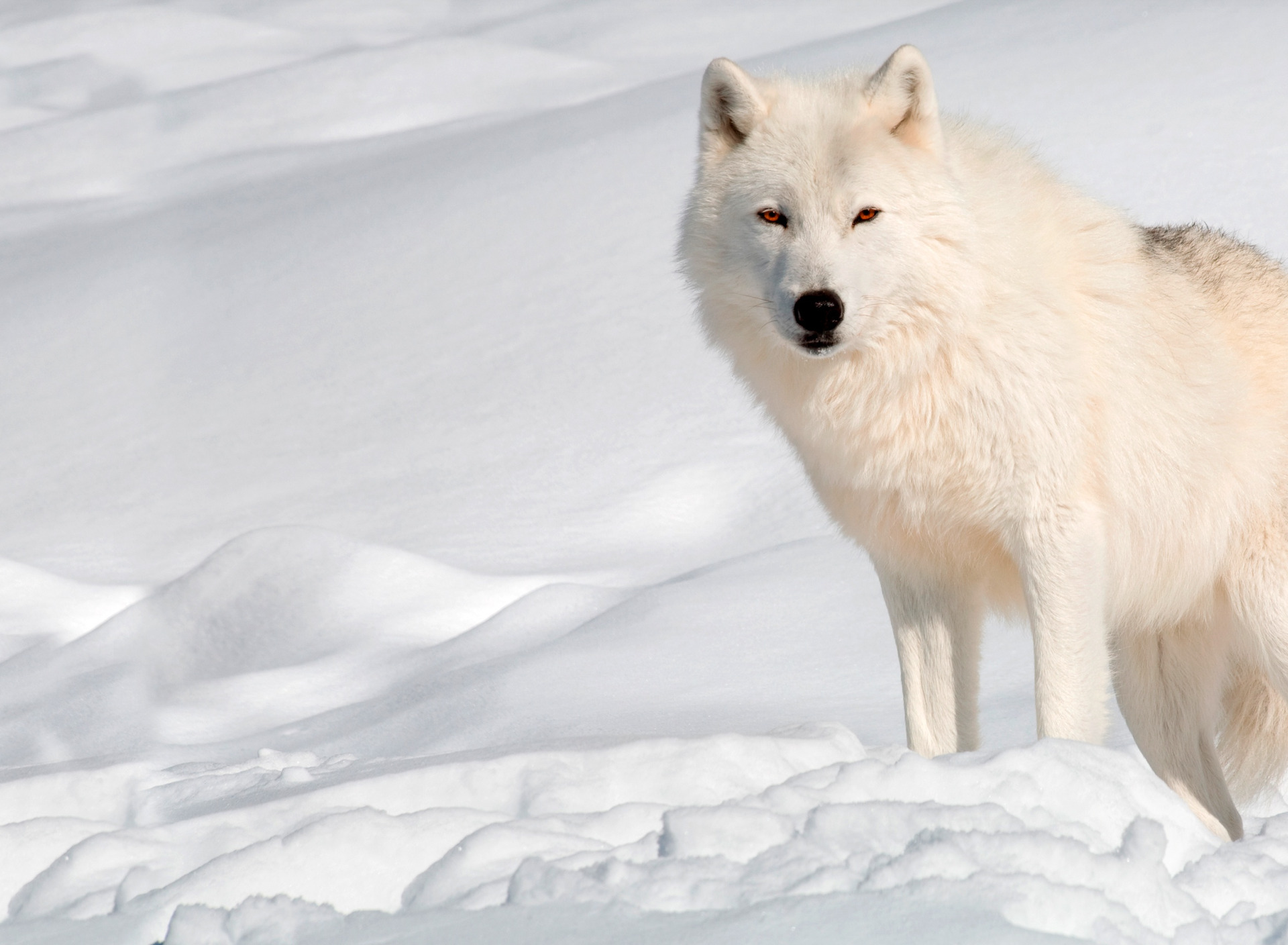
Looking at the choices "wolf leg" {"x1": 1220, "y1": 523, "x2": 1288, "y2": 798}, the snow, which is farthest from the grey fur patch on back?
the snow

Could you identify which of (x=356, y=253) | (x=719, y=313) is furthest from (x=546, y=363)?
(x=719, y=313)

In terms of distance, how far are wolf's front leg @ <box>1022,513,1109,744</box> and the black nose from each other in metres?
0.69

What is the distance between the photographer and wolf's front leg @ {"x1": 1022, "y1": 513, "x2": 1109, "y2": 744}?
10.1 ft

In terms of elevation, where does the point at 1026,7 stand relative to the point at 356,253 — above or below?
above

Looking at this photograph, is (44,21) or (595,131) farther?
(44,21)

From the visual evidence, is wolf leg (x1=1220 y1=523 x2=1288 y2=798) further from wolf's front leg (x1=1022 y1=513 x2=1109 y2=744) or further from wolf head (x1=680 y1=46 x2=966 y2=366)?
wolf head (x1=680 y1=46 x2=966 y2=366)

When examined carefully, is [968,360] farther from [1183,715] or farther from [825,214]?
[1183,715]

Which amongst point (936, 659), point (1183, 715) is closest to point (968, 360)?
point (936, 659)

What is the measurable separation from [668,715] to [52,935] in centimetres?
236

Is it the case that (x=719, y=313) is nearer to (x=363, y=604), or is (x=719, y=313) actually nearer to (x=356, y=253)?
(x=363, y=604)

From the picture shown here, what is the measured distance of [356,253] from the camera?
30.8 feet

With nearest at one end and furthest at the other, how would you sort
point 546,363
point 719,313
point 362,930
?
1. point 362,930
2. point 719,313
3. point 546,363

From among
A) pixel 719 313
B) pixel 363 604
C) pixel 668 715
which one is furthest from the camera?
pixel 363 604

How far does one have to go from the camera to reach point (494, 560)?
6352 mm
